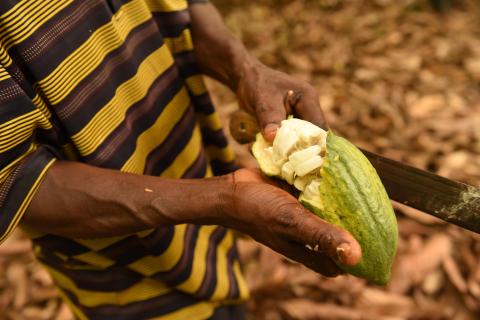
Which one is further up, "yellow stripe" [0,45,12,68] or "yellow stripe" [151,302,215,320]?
"yellow stripe" [0,45,12,68]

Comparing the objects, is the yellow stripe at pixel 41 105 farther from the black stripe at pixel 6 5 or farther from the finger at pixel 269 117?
the finger at pixel 269 117

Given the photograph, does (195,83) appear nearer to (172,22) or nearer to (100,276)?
(172,22)

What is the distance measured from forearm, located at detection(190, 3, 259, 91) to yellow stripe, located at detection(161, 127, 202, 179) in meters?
0.19

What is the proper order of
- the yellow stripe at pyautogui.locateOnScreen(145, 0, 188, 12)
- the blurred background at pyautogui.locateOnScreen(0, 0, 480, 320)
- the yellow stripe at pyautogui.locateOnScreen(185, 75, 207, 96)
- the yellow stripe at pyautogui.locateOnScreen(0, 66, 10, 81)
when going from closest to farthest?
the yellow stripe at pyautogui.locateOnScreen(0, 66, 10, 81) → the yellow stripe at pyautogui.locateOnScreen(145, 0, 188, 12) → the yellow stripe at pyautogui.locateOnScreen(185, 75, 207, 96) → the blurred background at pyautogui.locateOnScreen(0, 0, 480, 320)

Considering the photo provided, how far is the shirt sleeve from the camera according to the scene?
901 mm

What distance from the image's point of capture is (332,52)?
11.2 feet

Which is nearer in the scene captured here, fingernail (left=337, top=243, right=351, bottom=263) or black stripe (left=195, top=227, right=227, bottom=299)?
fingernail (left=337, top=243, right=351, bottom=263)

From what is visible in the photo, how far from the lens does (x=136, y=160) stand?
1189 mm

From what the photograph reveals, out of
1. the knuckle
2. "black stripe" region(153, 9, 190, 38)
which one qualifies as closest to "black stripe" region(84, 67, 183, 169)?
"black stripe" region(153, 9, 190, 38)

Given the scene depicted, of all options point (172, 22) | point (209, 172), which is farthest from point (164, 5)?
point (209, 172)

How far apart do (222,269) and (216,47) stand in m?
0.63

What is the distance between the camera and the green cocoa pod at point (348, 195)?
0.96 meters

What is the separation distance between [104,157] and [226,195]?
32cm

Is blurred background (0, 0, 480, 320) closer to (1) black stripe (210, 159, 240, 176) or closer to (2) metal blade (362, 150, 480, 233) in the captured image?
(1) black stripe (210, 159, 240, 176)
